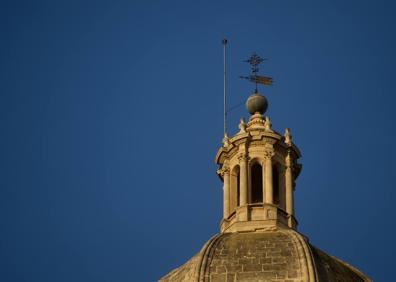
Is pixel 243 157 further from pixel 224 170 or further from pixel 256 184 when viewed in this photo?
pixel 256 184

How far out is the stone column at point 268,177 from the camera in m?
65.9

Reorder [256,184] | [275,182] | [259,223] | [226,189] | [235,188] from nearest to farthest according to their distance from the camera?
[259,223] → [226,189] → [235,188] → [275,182] → [256,184]

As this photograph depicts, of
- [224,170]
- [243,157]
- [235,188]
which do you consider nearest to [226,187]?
[235,188]

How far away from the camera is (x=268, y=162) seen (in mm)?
66688

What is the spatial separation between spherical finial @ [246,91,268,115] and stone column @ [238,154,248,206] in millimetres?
3216

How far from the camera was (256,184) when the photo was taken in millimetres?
68125

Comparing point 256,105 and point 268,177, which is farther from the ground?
point 256,105

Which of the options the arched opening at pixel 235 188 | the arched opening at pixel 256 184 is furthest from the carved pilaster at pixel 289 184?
the arched opening at pixel 235 188

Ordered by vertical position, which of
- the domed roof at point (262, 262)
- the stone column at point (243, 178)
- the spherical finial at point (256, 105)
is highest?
the spherical finial at point (256, 105)

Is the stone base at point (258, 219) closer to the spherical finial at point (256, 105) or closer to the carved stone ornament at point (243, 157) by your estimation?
the carved stone ornament at point (243, 157)

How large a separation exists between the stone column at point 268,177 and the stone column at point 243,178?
0.73 metres

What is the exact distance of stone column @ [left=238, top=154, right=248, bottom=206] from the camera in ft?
216

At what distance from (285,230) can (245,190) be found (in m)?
3.19

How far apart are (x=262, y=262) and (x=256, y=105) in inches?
419
